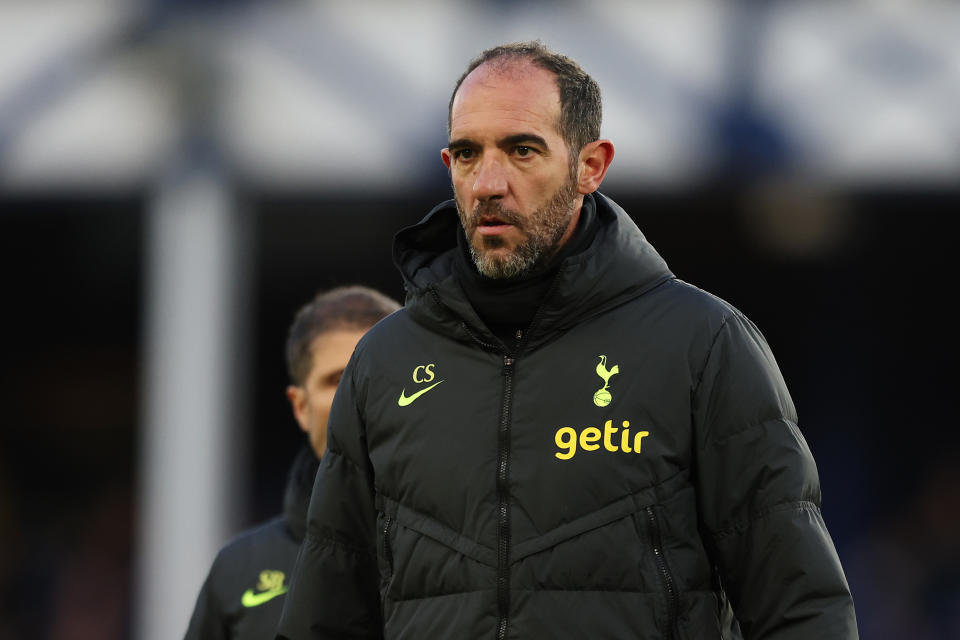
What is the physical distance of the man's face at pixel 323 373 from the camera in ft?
11.2

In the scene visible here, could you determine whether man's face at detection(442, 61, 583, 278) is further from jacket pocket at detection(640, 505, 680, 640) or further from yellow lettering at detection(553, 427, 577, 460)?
jacket pocket at detection(640, 505, 680, 640)

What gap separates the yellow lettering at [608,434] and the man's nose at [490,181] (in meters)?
0.38

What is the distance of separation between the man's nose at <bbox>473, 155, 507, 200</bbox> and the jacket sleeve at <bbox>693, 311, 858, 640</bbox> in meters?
0.39

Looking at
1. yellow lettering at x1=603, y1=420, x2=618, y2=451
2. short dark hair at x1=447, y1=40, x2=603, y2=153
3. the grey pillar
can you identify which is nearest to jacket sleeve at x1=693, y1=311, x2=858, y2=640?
yellow lettering at x1=603, y1=420, x2=618, y2=451

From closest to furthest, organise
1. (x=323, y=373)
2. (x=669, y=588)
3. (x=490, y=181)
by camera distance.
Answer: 1. (x=669, y=588)
2. (x=490, y=181)
3. (x=323, y=373)

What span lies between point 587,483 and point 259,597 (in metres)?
1.36

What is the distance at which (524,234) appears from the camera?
233cm

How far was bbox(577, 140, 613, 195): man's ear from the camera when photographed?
241 cm

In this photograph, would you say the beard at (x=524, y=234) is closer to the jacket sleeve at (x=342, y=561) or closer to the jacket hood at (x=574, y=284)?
the jacket hood at (x=574, y=284)

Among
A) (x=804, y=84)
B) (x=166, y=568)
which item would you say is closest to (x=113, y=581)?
(x=166, y=568)

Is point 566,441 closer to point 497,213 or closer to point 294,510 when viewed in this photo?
point 497,213

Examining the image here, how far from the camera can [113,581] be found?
11586 mm

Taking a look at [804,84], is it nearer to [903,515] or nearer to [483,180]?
[903,515]

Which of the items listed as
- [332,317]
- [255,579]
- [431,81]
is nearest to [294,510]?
[255,579]
